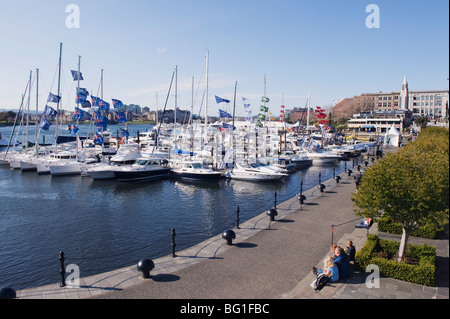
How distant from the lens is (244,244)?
1590 cm

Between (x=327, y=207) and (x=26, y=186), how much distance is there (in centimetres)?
3330

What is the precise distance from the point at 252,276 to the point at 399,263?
525cm

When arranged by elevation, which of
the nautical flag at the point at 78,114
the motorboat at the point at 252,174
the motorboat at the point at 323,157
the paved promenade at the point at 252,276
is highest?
the nautical flag at the point at 78,114

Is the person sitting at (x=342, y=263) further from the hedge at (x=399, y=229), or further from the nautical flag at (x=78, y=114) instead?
the nautical flag at (x=78, y=114)

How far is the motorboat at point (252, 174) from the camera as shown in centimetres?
3850

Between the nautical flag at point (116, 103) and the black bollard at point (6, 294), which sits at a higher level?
the nautical flag at point (116, 103)

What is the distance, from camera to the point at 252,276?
40.4 feet

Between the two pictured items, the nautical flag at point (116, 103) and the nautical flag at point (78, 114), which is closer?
the nautical flag at point (116, 103)

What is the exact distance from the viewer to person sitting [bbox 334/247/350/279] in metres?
11.5

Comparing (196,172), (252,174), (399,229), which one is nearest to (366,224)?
(399,229)

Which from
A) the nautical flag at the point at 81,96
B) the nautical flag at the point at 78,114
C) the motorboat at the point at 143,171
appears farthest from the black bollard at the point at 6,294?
the nautical flag at the point at 81,96

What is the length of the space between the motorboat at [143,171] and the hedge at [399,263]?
30849mm
